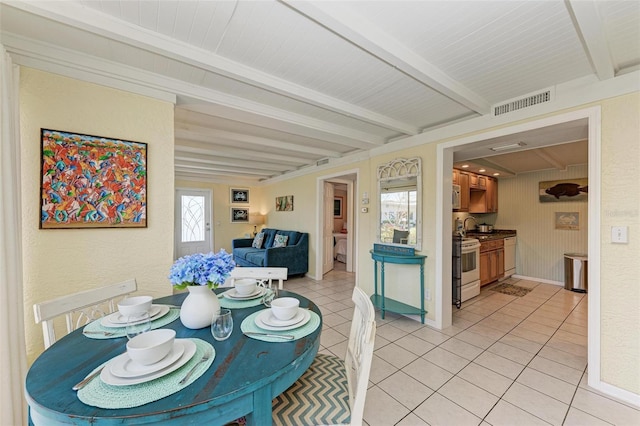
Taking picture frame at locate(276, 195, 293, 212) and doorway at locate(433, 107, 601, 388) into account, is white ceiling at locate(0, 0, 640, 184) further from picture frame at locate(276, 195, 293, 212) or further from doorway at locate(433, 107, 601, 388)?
picture frame at locate(276, 195, 293, 212)

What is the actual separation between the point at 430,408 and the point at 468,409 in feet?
0.82

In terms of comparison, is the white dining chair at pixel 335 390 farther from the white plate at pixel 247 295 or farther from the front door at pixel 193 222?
the front door at pixel 193 222

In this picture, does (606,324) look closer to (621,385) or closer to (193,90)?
(621,385)

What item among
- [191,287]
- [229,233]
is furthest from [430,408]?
[229,233]

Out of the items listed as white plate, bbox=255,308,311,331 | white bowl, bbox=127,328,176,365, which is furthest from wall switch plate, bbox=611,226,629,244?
white bowl, bbox=127,328,176,365

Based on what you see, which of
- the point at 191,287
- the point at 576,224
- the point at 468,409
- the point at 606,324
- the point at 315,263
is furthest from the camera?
the point at 315,263

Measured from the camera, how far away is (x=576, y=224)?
454 centimetres

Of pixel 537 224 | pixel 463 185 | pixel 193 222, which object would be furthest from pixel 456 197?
pixel 193 222

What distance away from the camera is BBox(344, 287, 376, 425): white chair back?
1022 millimetres

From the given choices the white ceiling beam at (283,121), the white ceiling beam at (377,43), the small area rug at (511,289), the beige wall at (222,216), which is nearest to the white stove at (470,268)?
the small area rug at (511,289)

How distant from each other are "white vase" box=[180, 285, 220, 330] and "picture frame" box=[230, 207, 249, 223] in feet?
20.4

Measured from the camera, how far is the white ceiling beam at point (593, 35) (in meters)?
1.24

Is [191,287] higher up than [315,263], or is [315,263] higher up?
[191,287]

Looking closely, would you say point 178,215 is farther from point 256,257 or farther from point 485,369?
point 485,369
